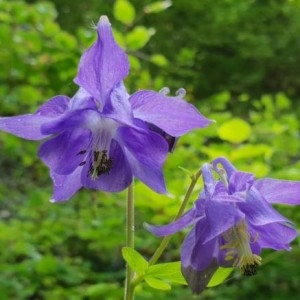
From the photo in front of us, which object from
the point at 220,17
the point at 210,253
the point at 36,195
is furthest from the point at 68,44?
the point at 220,17

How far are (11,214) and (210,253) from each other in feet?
14.4

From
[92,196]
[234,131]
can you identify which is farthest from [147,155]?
[92,196]

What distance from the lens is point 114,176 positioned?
46.8 inches

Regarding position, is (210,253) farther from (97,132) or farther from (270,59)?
(270,59)

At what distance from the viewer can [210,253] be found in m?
1.12

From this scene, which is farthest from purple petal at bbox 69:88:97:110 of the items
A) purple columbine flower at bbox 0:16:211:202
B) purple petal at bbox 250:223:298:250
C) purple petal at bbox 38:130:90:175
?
purple petal at bbox 250:223:298:250

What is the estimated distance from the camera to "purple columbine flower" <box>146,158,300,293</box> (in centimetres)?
107

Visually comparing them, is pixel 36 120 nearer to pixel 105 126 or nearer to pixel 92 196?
pixel 105 126

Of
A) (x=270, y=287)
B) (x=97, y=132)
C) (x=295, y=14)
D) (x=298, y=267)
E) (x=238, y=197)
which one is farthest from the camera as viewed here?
(x=295, y=14)

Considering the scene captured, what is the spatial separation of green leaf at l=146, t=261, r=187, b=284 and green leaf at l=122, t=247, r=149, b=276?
13mm

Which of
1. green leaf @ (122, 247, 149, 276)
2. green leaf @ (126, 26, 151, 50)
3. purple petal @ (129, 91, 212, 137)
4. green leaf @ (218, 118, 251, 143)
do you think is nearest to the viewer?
purple petal @ (129, 91, 212, 137)

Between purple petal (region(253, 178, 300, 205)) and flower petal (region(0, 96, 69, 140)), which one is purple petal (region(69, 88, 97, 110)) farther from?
purple petal (region(253, 178, 300, 205))

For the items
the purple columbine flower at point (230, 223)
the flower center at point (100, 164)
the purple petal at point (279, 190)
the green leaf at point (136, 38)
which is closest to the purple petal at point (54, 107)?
the flower center at point (100, 164)

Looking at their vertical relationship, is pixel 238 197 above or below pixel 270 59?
above
